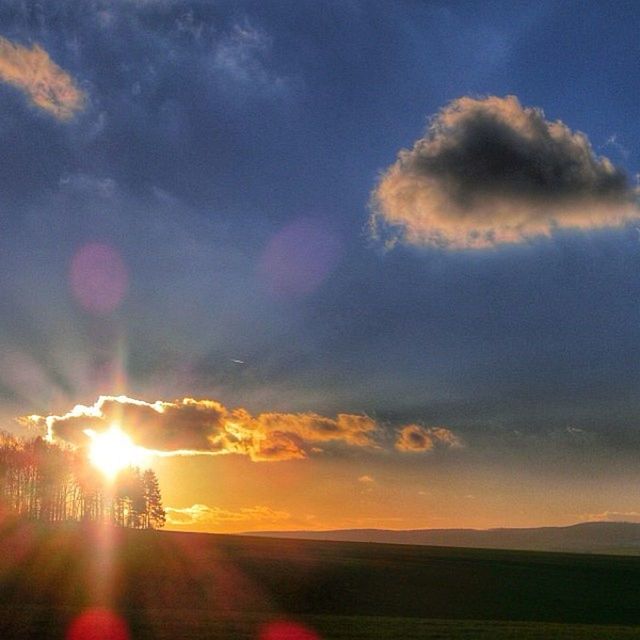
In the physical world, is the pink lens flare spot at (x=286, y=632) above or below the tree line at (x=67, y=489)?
below

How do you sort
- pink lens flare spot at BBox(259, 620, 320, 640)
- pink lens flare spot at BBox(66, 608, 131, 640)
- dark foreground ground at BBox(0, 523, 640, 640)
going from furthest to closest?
dark foreground ground at BBox(0, 523, 640, 640) < pink lens flare spot at BBox(259, 620, 320, 640) < pink lens flare spot at BBox(66, 608, 131, 640)

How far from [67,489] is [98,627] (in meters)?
110

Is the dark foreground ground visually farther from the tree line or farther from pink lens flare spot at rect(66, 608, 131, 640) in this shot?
Answer: the tree line

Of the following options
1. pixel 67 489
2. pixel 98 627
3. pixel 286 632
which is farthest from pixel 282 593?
pixel 67 489

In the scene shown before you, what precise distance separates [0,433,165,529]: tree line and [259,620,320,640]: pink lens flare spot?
99.3 m

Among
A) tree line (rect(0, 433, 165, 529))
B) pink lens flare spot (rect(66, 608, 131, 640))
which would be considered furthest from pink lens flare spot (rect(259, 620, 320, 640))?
tree line (rect(0, 433, 165, 529))

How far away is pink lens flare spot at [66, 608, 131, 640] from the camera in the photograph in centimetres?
3319

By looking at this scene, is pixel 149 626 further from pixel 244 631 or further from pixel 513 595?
pixel 513 595

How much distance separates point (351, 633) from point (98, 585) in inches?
1094

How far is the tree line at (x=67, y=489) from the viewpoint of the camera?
13225 cm

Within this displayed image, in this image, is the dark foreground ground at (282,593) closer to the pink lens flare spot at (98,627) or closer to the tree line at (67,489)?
the pink lens flare spot at (98,627)

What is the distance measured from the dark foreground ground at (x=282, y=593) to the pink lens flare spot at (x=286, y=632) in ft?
0.31

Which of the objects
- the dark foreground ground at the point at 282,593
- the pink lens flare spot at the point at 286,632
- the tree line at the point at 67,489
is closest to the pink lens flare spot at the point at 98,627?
the dark foreground ground at the point at 282,593

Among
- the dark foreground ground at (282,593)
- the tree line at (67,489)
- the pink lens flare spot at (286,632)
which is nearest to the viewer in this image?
the pink lens flare spot at (286,632)
